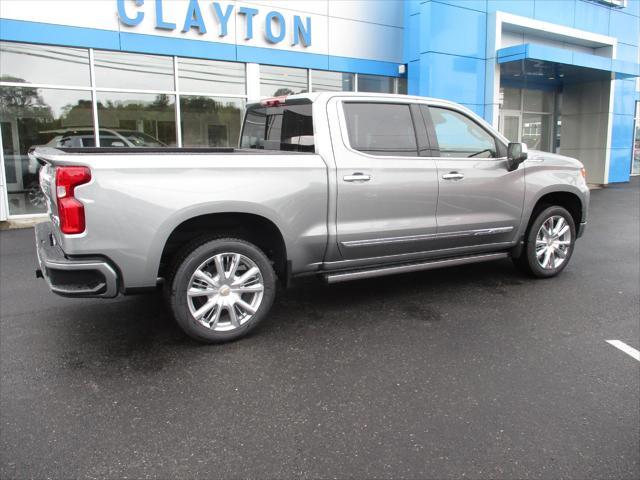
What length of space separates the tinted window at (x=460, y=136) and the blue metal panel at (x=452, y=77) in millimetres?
7942

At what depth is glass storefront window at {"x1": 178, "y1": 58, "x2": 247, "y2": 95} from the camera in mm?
11031

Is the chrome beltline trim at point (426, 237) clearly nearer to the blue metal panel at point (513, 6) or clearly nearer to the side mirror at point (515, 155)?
the side mirror at point (515, 155)

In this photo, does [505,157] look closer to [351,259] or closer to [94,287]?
[351,259]

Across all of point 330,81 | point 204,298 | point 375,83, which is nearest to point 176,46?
point 330,81

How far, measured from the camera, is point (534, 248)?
5656 millimetres

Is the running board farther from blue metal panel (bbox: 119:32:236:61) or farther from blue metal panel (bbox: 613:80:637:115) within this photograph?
blue metal panel (bbox: 613:80:637:115)

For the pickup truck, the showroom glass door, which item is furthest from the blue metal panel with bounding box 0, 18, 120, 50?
the showroom glass door

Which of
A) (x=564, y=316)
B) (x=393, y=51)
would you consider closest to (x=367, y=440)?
(x=564, y=316)

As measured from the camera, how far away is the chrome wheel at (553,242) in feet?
18.7

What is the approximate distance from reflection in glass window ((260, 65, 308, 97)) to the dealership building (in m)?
0.03

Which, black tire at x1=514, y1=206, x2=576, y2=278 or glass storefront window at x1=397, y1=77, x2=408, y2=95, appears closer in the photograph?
black tire at x1=514, y1=206, x2=576, y2=278

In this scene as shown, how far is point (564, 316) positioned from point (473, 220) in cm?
118

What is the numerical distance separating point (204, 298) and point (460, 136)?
114 inches

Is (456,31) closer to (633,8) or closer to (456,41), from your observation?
(456,41)
